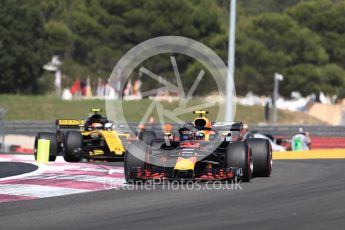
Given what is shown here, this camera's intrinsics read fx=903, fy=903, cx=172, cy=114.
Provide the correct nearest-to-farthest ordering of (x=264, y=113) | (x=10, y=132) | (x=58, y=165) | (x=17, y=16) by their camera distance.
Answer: (x=58, y=165)
(x=10, y=132)
(x=264, y=113)
(x=17, y=16)

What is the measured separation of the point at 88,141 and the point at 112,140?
2.00 ft

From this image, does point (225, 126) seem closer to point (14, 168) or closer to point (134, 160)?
point (134, 160)

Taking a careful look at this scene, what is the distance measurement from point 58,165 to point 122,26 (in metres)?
45.1

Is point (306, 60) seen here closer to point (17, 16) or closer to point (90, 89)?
point (90, 89)

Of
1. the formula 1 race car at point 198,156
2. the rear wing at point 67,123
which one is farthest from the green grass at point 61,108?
the formula 1 race car at point 198,156

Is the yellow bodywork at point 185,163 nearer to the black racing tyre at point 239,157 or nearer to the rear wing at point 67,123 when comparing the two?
the black racing tyre at point 239,157

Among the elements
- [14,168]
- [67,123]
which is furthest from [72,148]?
[14,168]

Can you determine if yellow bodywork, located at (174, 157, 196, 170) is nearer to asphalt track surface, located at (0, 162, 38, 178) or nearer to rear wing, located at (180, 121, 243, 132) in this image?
rear wing, located at (180, 121, 243, 132)

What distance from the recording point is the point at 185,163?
13.2 meters

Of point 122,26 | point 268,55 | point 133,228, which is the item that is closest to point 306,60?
point 268,55

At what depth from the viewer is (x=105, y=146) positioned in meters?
21.4

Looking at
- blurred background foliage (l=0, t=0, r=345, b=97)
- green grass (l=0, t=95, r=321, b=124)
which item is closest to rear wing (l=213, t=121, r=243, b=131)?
A: green grass (l=0, t=95, r=321, b=124)

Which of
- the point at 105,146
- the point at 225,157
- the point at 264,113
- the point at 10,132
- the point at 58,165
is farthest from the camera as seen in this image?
the point at 264,113

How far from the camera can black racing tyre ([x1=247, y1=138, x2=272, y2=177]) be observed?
1444 cm
